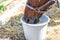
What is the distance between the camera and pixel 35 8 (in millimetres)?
2264

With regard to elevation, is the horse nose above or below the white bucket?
above

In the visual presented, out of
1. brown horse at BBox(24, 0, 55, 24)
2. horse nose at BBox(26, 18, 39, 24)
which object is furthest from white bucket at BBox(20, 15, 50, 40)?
brown horse at BBox(24, 0, 55, 24)

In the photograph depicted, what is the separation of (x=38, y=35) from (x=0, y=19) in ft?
3.67

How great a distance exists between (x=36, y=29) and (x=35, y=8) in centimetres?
47

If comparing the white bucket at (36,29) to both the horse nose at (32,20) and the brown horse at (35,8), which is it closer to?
the horse nose at (32,20)

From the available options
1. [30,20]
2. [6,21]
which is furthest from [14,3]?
[30,20]

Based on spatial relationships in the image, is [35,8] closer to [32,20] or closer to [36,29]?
[32,20]

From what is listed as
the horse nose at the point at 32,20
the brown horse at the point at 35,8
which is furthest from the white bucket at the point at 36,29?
the brown horse at the point at 35,8

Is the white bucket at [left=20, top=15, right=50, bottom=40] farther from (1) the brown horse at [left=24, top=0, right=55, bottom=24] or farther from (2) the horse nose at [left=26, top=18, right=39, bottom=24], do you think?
(1) the brown horse at [left=24, top=0, right=55, bottom=24]

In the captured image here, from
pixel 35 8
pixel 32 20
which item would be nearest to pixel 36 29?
pixel 32 20

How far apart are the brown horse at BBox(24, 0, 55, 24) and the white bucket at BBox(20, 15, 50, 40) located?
0.53 feet

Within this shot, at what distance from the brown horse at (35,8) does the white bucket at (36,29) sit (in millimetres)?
162

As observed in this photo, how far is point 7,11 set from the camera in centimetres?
404

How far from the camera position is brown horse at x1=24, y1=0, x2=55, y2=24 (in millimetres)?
2137
